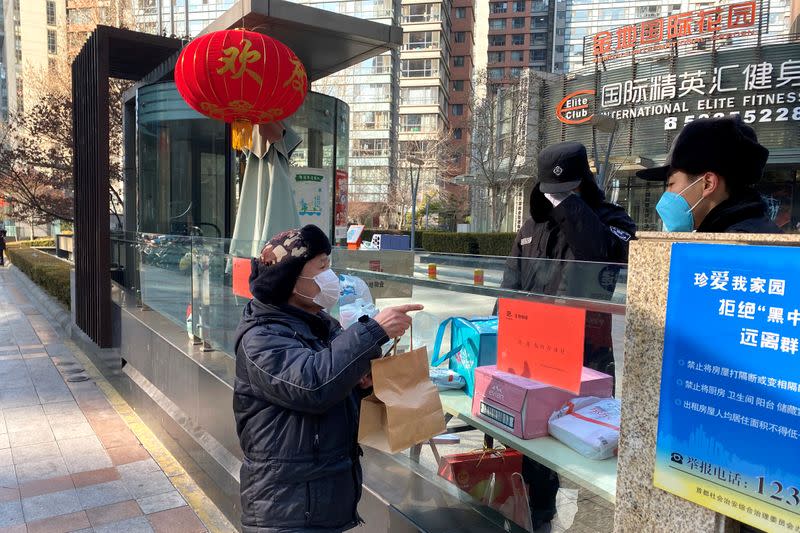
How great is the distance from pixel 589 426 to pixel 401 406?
60 cm

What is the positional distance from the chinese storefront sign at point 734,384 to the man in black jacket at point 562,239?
0.54 m

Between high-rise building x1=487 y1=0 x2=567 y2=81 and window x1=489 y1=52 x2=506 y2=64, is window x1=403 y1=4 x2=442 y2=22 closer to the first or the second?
high-rise building x1=487 y1=0 x2=567 y2=81

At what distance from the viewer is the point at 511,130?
25.0 m

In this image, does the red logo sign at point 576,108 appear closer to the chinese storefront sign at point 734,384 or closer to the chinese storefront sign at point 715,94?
the chinese storefront sign at point 715,94

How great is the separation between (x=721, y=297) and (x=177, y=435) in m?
4.20

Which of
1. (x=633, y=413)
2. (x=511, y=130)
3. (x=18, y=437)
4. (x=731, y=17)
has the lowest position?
(x=18, y=437)

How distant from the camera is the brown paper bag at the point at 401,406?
1.80m

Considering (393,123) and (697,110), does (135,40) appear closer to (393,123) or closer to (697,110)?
(697,110)

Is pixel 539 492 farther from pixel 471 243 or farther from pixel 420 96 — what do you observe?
pixel 420 96

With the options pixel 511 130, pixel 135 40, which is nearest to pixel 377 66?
pixel 511 130

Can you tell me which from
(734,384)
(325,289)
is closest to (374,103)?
(325,289)

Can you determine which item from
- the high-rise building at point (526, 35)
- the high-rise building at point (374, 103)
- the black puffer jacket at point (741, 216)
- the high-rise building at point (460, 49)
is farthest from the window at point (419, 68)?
the black puffer jacket at point (741, 216)

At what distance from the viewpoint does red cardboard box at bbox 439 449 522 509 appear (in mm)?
2197

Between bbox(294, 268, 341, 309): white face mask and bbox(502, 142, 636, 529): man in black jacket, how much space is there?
25.8 inches
